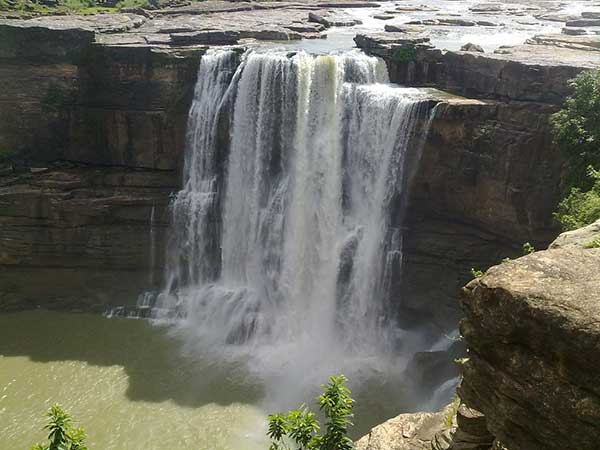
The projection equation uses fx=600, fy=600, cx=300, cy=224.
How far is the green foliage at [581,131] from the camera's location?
1777cm

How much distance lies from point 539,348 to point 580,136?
1311 centimetres

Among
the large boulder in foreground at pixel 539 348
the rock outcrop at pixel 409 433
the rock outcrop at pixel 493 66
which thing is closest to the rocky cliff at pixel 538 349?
the large boulder in foreground at pixel 539 348

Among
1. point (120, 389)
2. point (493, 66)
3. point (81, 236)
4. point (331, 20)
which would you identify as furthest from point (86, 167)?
point (331, 20)

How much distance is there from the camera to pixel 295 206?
76.4 ft

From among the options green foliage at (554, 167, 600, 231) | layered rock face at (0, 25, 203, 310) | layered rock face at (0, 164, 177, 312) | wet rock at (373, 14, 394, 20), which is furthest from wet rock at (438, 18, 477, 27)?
green foliage at (554, 167, 600, 231)

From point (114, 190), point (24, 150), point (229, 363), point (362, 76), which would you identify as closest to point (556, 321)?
point (229, 363)

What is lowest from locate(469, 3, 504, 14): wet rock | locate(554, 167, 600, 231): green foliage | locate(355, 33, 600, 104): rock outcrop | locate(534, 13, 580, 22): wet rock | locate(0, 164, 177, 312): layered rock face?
locate(0, 164, 177, 312): layered rock face

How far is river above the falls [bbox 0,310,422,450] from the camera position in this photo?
58.3 feet

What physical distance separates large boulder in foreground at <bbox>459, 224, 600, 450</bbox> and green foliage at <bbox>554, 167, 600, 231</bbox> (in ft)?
28.1

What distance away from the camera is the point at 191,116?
24312 mm

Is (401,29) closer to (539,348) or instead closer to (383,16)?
(383,16)

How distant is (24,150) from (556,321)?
2478 cm

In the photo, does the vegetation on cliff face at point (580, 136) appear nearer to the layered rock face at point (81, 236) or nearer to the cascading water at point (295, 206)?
the cascading water at point (295, 206)

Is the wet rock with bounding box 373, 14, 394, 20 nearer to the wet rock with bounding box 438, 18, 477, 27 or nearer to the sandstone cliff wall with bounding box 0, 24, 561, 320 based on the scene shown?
the wet rock with bounding box 438, 18, 477, 27
